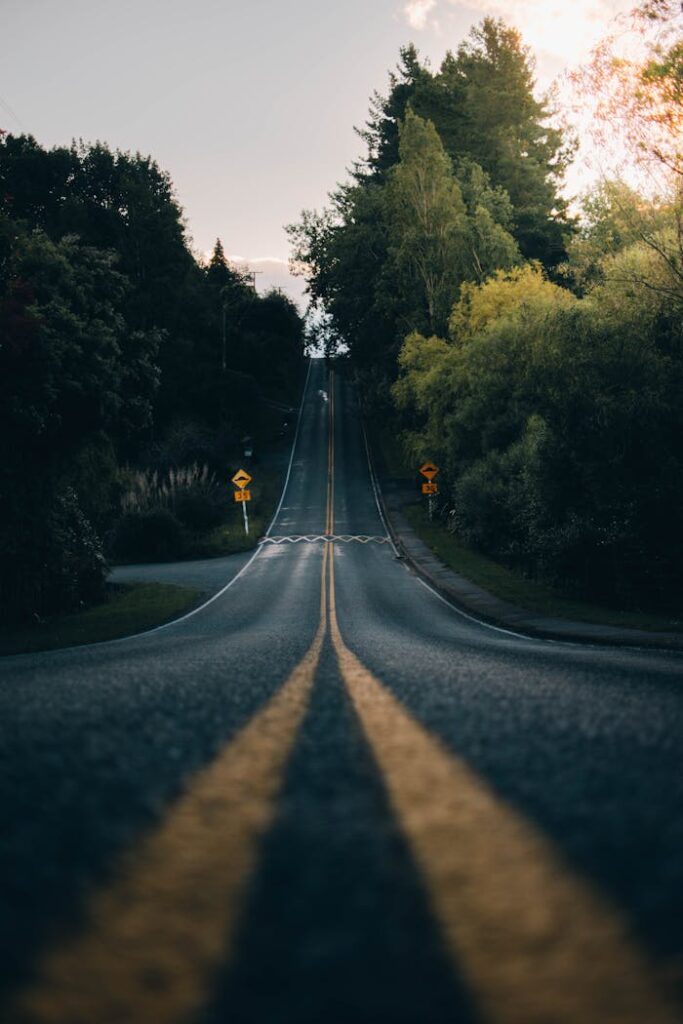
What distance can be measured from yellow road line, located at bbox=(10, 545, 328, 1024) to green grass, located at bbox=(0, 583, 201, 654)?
56.2ft

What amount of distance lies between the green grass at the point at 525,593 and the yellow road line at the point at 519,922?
713 inches

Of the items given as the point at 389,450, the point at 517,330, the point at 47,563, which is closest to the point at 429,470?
the point at 517,330

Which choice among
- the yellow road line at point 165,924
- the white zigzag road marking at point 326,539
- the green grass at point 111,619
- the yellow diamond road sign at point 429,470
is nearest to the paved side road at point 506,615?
the white zigzag road marking at point 326,539

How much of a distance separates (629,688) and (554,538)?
25347 mm

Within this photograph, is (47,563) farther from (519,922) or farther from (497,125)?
(497,125)

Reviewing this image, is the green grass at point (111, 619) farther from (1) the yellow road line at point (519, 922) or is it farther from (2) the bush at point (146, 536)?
(1) the yellow road line at point (519, 922)

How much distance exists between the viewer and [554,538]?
1097 inches

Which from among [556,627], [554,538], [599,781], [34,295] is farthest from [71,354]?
[599,781]

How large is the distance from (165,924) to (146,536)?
157 feet

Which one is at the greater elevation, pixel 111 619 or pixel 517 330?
pixel 517 330

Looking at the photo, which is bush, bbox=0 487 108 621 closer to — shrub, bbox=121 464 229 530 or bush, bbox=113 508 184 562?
bush, bbox=113 508 184 562

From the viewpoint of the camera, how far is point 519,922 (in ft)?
2.92

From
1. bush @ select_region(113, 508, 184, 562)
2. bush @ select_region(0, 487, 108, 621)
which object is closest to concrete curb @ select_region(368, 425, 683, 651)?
bush @ select_region(0, 487, 108, 621)

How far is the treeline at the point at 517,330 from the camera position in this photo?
2498cm
